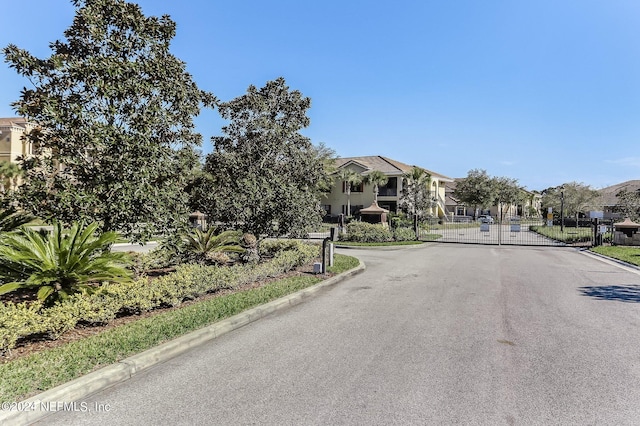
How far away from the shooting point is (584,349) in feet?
18.1

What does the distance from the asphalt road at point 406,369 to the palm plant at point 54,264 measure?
247cm

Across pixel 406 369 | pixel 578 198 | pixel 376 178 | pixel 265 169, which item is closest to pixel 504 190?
pixel 578 198

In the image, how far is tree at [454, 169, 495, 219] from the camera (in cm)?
5869

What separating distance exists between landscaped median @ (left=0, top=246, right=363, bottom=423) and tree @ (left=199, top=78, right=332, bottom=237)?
10.7 ft

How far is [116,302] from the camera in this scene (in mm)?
6051

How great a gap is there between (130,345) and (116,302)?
139cm

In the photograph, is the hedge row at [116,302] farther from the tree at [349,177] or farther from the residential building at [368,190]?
the residential building at [368,190]

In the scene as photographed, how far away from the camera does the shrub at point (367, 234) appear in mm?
23922

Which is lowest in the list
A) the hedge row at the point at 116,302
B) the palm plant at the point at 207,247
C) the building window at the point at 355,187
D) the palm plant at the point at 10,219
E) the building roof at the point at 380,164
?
the hedge row at the point at 116,302

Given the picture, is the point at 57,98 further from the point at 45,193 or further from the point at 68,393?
the point at 68,393

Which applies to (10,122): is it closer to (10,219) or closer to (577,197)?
(10,219)

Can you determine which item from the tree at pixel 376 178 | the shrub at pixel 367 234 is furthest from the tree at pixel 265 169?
the tree at pixel 376 178

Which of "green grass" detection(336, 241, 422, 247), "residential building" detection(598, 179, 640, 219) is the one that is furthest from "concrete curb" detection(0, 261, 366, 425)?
"residential building" detection(598, 179, 640, 219)

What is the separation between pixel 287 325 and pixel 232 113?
26.0 ft
